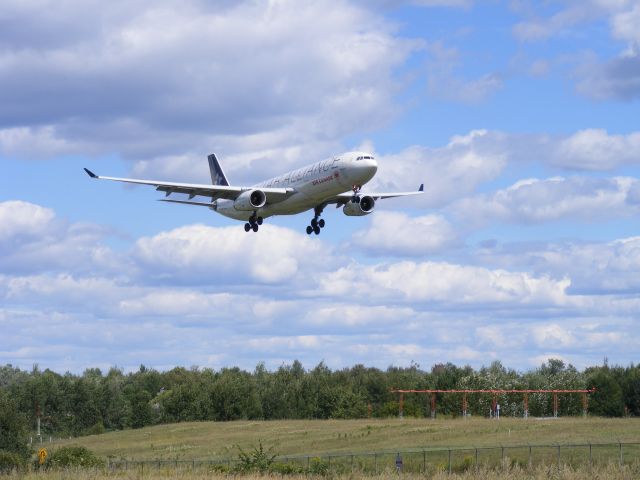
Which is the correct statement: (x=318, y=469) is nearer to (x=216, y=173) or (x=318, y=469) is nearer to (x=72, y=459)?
(x=72, y=459)

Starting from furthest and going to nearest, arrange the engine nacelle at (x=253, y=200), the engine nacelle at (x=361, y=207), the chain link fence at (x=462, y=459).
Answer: the engine nacelle at (x=361, y=207), the engine nacelle at (x=253, y=200), the chain link fence at (x=462, y=459)

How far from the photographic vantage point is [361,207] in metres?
67.3

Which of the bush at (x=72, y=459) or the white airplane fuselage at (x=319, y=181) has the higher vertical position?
the white airplane fuselage at (x=319, y=181)

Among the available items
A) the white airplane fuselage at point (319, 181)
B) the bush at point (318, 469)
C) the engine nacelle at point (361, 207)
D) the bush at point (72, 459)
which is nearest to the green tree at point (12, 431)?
the bush at point (72, 459)

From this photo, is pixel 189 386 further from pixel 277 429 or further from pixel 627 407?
pixel 627 407

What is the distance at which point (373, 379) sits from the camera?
13100cm

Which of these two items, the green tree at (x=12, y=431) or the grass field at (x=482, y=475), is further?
the green tree at (x=12, y=431)

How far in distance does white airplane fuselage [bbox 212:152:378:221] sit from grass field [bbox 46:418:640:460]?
16.8 meters

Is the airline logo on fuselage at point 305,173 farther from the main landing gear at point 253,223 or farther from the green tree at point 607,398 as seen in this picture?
the green tree at point 607,398

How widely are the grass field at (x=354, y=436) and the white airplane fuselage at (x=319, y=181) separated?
55.3 feet

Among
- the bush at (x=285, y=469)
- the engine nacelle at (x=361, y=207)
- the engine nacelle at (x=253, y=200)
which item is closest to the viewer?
the bush at (x=285, y=469)

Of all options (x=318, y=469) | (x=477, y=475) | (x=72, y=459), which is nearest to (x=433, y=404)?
(x=72, y=459)

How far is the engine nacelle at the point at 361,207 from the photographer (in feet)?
221

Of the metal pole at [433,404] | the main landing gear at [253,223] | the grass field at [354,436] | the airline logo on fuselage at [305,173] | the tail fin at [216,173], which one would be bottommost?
the grass field at [354,436]
